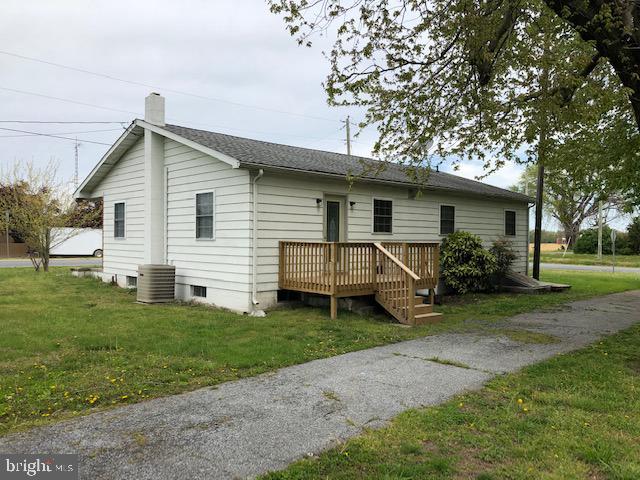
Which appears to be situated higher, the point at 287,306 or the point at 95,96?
the point at 95,96

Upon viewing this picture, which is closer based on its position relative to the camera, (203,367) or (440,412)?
(440,412)

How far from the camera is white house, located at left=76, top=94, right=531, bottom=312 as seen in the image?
9922mm

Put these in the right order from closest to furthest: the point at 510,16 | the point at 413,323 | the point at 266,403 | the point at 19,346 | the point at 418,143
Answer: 1. the point at 266,403
2. the point at 19,346
3. the point at 510,16
4. the point at 418,143
5. the point at 413,323

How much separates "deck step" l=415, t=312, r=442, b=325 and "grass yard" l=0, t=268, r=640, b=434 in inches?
7.7

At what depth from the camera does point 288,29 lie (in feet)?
22.6

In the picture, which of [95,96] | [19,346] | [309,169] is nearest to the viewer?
[19,346]

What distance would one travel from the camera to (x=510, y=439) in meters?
3.70

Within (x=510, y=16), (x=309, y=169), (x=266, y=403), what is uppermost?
(x=510, y=16)

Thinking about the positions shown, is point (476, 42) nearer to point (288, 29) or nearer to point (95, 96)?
point (288, 29)

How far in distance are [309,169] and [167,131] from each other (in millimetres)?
3685

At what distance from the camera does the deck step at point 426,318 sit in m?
8.95

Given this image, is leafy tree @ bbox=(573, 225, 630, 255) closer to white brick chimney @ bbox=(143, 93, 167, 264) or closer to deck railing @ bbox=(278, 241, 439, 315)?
deck railing @ bbox=(278, 241, 439, 315)

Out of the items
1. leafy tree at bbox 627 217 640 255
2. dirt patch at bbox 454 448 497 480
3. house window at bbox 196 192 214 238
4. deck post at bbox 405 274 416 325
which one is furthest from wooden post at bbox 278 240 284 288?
leafy tree at bbox 627 217 640 255

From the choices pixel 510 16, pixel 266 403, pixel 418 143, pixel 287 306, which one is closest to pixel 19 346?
pixel 266 403
